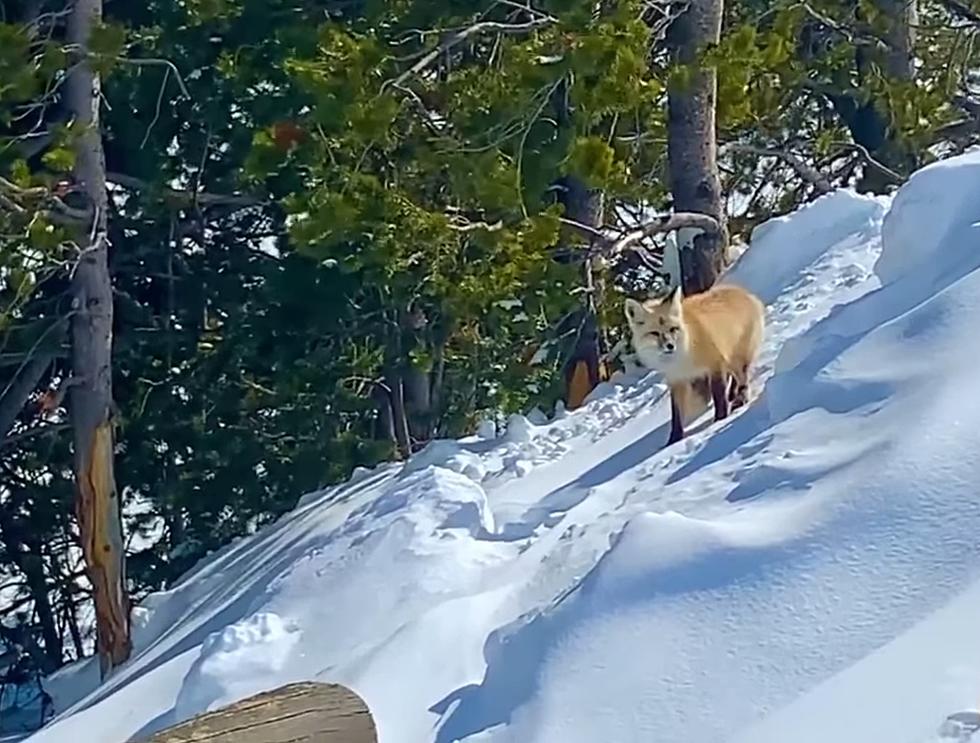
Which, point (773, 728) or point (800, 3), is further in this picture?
point (800, 3)

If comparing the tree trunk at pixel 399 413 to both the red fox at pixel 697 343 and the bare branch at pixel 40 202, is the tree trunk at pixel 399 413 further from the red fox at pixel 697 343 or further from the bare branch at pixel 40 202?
the red fox at pixel 697 343

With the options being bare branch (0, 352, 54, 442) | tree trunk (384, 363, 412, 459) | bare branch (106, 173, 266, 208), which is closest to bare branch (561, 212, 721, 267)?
bare branch (106, 173, 266, 208)

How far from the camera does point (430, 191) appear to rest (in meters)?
10.1

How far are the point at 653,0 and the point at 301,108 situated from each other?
3.11 metres

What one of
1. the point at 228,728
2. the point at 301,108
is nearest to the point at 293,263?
the point at 301,108

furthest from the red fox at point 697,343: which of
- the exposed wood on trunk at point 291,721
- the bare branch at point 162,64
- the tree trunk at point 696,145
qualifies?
the bare branch at point 162,64

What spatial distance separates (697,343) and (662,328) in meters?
0.22

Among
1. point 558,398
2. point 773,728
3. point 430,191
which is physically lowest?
point 558,398

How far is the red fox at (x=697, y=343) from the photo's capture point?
6.76m

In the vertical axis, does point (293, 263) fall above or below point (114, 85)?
below

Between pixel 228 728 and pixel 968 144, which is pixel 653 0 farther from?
pixel 228 728

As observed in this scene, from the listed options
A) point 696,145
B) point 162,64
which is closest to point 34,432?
point 162,64

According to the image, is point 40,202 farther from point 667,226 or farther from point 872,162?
point 872,162

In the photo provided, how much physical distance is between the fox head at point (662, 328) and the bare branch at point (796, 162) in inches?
201
